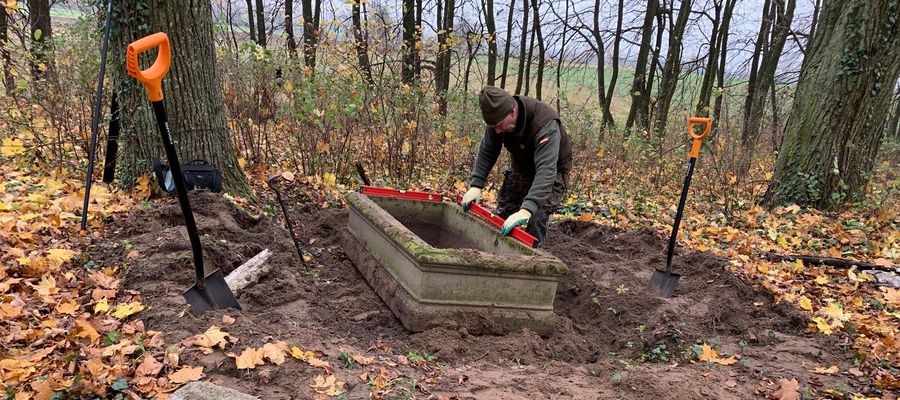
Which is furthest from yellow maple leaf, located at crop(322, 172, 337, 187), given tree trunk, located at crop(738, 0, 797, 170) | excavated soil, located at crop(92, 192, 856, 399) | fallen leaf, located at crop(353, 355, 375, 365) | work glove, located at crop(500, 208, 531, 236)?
tree trunk, located at crop(738, 0, 797, 170)

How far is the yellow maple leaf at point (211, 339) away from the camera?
111 inches

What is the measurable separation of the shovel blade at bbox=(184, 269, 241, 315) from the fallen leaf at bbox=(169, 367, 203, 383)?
0.78 metres

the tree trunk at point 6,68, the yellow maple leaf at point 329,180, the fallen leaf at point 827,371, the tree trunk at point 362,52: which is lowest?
the fallen leaf at point 827,371

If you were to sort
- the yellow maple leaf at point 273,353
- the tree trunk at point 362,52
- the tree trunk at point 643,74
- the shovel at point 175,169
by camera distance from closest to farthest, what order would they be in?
the shovel at point 175,169, the yellow maple leaf at point 273,353, the tree trunk at point 362,52, the tree trunk at point 643,74

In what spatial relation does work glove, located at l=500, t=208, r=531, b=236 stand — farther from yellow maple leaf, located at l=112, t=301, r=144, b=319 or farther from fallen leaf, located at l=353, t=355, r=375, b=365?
yellow maple leaf, located at l=112, t=301, r=144, b=319

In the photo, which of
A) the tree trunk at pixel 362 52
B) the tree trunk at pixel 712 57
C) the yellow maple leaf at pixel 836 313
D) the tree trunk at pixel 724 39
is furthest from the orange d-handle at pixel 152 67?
the tree trunk at pixel 712 57

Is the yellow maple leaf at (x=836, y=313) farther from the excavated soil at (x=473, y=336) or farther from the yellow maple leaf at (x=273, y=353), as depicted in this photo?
the yellow maple leaf at (x=273, y=353)

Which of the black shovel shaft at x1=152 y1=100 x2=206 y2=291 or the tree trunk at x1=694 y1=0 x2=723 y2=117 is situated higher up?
the tree trunk at x1=694 y1=0 x2=723 y2=117

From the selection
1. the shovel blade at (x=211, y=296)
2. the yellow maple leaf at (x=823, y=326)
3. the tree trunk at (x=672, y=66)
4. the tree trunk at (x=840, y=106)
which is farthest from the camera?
the tree trunk at (x=672, y=66)

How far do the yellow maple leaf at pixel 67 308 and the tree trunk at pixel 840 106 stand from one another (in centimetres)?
779

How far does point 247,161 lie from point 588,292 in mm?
4331

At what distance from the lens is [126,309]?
3.12 m

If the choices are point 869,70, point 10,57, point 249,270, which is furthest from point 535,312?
point 10,57

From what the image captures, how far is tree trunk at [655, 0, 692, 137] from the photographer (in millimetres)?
14711
